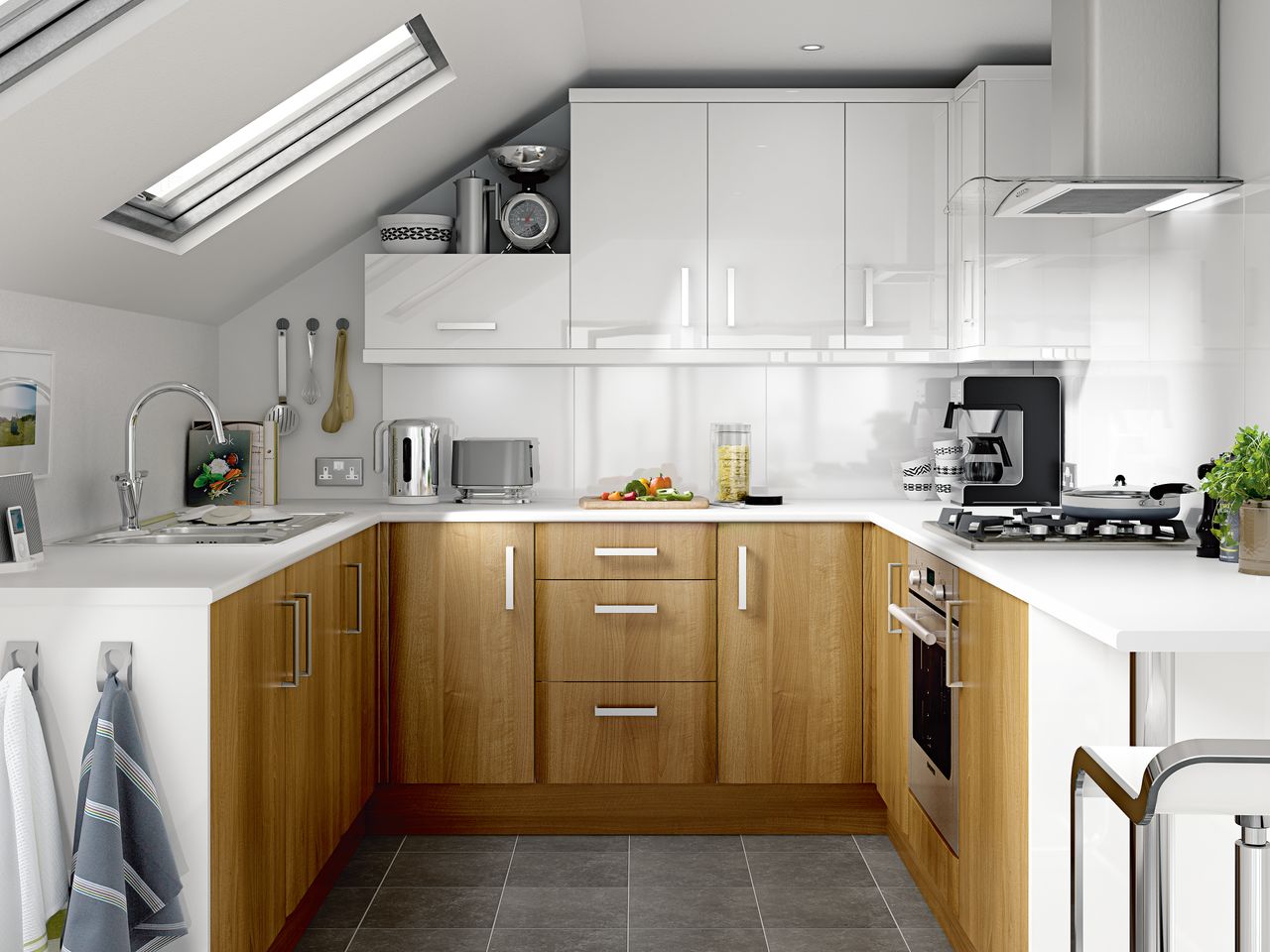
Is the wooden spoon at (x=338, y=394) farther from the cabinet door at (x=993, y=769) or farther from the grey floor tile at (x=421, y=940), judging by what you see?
the cabinet door at (x=993, y=769)

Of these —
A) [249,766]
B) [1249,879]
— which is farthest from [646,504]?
[1249,879]

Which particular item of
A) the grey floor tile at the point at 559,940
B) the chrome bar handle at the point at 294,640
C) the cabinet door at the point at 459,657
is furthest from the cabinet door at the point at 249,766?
the cabinet door at the point at 459,657

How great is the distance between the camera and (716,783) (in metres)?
3.47

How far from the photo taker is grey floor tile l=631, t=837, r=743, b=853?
335cm

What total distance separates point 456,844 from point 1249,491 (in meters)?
2.30

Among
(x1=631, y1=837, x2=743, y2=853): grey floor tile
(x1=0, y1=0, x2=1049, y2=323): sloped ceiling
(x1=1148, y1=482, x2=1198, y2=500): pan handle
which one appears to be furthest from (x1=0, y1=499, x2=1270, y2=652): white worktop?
(x1=631, y1=837, x2=743, y2=853): grey floor tile

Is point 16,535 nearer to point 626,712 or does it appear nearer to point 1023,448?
point 626,712

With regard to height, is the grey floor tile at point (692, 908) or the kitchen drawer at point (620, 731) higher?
the kitchen drawer at point (620, 731)

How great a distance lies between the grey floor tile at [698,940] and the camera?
269 cm

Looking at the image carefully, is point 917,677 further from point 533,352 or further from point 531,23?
point 531,23

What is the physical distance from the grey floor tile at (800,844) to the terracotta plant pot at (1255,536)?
156 cm

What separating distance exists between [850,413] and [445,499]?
139cm

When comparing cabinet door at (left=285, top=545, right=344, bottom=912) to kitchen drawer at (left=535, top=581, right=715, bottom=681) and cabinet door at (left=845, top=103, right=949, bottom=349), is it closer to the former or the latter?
kitchen drawer at (left=535, top=581, right=715, bottom=681)

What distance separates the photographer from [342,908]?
9.55ft
